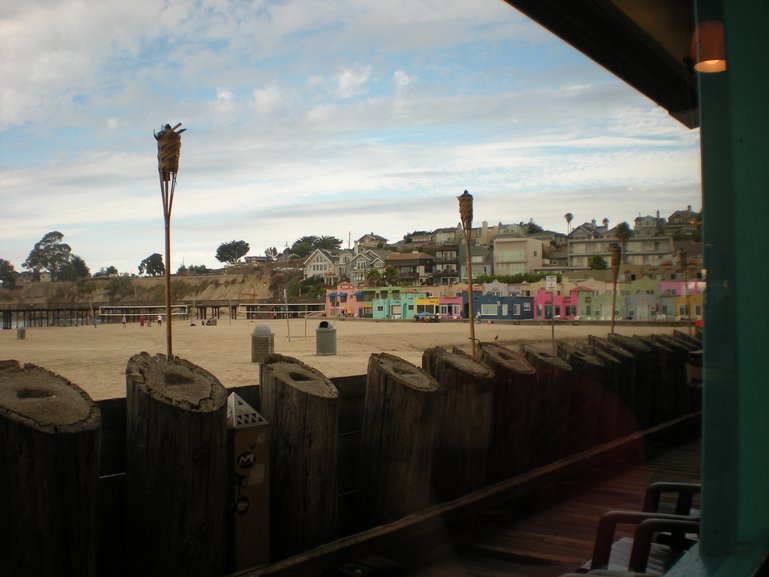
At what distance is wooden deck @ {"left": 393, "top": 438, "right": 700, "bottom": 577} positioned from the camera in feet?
9.97

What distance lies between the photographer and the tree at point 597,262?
2.92m

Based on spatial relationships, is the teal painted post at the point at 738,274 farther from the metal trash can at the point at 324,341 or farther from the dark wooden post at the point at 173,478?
the metal trash can at the point at 324,341

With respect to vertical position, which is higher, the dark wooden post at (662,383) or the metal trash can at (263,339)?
the dark wooden post at (662,383)

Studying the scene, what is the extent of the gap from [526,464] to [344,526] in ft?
3.86

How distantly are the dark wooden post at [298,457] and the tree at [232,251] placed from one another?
149750 millimetres

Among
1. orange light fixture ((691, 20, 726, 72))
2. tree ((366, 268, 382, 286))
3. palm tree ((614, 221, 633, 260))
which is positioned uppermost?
tree ((366, 268, 382, 286))

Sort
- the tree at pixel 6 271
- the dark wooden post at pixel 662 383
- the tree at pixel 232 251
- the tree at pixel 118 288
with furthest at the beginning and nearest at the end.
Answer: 1. the tree at pixel 232 251
2. the tree at pixel 118 288
3. the tree at pixel 6 271
4. the dark wooden post at pixel 662 383

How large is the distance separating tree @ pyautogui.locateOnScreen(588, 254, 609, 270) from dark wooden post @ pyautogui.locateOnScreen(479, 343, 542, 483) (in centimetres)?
88

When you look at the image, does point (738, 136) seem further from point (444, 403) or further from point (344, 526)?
point (344, 526)

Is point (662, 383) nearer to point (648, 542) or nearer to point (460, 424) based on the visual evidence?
point (460, 424)

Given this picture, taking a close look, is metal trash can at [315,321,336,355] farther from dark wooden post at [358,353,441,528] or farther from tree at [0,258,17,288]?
dark wooden post at [358,353,441,528]

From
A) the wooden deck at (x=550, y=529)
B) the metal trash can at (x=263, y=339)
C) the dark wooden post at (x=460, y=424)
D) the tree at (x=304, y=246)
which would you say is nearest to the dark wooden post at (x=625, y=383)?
the wooden deck at (x=550, y=529)

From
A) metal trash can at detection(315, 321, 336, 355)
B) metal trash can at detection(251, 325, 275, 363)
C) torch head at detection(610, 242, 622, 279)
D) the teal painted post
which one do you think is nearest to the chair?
the teal painted post

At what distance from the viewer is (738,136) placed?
1595 millimetres
